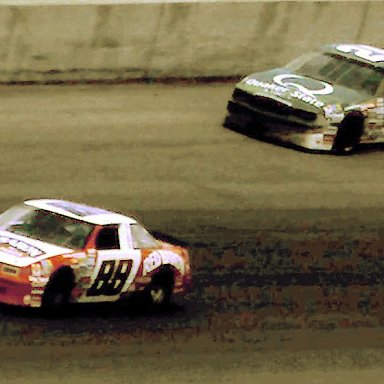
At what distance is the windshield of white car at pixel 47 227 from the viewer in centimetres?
1413

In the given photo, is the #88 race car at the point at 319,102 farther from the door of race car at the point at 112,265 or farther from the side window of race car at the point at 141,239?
the door of race car at the point at 112,265

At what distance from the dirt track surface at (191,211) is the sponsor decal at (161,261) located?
0.41m

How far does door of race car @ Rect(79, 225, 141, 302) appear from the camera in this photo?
14.1 metres

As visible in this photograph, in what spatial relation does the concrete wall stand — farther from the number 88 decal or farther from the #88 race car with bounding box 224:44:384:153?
the number 88 decal

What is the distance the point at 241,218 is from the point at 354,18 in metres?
8.07

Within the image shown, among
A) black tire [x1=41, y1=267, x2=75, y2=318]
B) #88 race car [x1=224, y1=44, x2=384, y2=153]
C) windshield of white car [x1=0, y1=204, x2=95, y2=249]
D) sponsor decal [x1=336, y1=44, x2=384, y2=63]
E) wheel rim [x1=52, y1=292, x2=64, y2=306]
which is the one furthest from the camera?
sponsor decal [x1=336, y1=44, x2=384, y2=63]

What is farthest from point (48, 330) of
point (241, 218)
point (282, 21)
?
point (282, 21)

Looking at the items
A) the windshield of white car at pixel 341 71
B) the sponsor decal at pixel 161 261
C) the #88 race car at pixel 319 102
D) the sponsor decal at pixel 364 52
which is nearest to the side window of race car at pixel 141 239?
the sponsor decal at pixel 161 261

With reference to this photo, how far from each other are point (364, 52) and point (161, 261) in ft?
28.5

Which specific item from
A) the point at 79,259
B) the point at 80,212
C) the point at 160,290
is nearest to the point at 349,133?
the point at 160,290

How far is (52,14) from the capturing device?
76.1 ft

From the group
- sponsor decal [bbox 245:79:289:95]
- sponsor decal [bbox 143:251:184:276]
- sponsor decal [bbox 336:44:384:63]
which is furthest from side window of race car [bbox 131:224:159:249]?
sponsor decal [bbox 336:44:384:63]

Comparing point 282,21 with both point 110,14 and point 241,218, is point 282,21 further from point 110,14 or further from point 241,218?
point 241,218

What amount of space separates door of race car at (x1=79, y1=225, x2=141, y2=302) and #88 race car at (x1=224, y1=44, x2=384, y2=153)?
7216 millimetres
